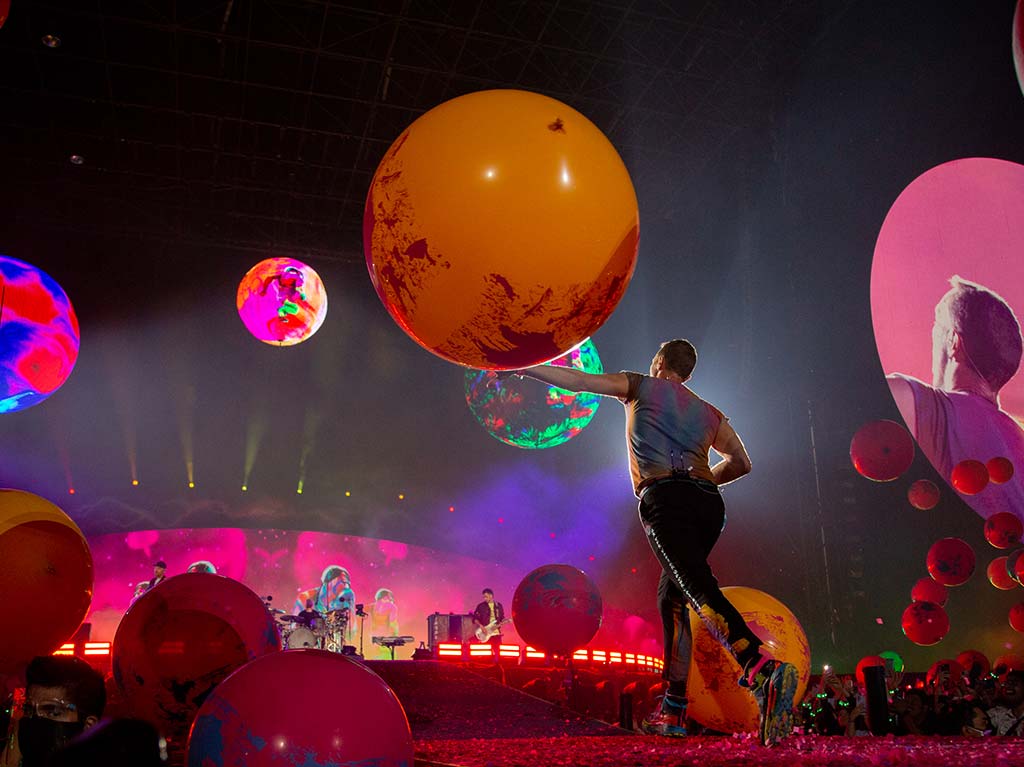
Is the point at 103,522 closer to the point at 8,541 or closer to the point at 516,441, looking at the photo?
the point at 516,441

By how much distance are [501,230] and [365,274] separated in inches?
569

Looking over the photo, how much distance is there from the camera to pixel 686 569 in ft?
11.1

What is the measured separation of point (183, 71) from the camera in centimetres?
1198

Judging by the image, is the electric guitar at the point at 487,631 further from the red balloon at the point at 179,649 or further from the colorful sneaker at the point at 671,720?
the red balloon at the point at 179,649

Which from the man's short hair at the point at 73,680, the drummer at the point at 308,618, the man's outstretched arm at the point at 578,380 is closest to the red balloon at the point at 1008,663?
the man's outstretched arm at the point at 578,380

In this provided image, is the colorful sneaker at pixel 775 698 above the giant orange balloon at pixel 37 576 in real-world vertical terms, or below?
below

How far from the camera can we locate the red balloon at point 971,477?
8.91 m

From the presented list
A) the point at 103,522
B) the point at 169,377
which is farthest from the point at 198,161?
the point at 103,522

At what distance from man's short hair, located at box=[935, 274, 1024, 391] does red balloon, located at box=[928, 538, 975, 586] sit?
2902mm

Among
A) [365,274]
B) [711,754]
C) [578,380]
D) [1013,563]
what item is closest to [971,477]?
[1013,563]

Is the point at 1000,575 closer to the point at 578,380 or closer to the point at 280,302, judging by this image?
the point at 578,380

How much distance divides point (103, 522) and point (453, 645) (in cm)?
734

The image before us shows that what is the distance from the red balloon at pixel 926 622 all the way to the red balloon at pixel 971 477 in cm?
213

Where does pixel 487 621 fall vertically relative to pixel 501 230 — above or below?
below
